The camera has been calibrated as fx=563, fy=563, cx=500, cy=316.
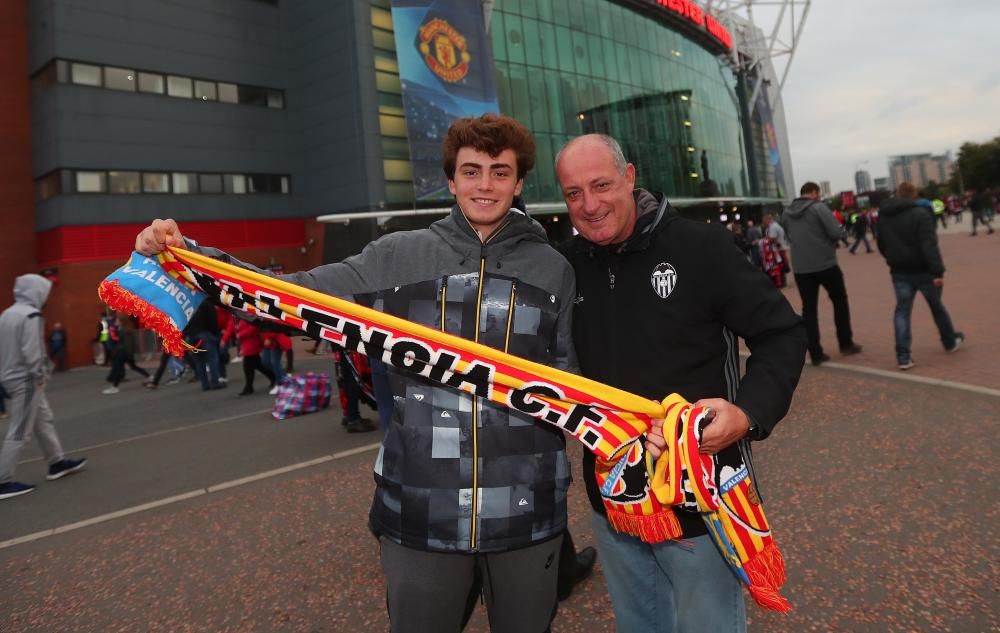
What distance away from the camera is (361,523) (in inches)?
163

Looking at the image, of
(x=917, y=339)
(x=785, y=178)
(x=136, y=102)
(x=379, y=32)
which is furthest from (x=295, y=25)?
(x=785, y=178)

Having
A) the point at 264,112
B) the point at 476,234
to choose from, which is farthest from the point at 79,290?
the point at 476,234

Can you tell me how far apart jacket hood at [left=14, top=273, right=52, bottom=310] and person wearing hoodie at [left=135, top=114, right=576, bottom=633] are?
5.43 m

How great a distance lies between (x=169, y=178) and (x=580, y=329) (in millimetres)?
27998

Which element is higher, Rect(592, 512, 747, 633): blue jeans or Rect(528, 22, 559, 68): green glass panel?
Rect(528, 22, 559, 68): green glass panel

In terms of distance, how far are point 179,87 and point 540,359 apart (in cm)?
2948

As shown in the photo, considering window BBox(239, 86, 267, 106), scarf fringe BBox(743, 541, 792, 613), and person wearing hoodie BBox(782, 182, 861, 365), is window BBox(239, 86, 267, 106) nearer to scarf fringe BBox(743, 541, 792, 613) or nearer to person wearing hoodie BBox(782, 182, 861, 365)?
person wearing hoodie BBox(782, 182, 861, 365)

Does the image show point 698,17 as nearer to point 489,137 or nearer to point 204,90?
point 204,90

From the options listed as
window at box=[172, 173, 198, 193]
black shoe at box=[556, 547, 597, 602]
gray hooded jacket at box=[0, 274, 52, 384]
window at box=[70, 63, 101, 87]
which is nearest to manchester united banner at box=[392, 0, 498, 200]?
window at box=[172, 173, 198, 193]

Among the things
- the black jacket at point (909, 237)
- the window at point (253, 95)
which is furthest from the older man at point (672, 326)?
the window at point (253, 95)

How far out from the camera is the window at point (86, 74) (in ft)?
74.6

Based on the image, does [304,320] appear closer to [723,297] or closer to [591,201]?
[591,201]

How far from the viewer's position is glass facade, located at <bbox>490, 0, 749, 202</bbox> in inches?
1241

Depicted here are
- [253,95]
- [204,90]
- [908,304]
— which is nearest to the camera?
[908,304]
